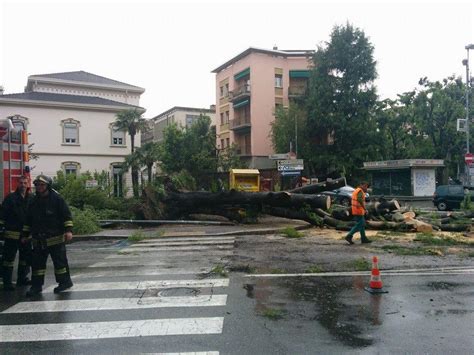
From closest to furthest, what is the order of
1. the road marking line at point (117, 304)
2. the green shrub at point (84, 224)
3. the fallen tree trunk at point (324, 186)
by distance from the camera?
1. the road marking line at point (117, 304)
2. the green shrub at point (84, 224)
3. the fallen tree trunk at point (324, 186)

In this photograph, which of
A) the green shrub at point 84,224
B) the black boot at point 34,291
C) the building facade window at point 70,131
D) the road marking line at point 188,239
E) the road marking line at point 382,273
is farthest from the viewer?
the building facade window at point 70,131

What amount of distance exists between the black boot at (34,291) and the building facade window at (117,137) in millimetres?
32039

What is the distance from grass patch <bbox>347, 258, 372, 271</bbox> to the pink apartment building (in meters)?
38.8

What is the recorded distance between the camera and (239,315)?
5.52m

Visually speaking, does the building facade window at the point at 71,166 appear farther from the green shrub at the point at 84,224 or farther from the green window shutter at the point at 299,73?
the green window shutter at the point at 299,73

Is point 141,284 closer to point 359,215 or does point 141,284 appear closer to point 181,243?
point 181,243

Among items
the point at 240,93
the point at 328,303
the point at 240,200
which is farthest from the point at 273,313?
the point at 240,93

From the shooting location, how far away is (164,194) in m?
16.4

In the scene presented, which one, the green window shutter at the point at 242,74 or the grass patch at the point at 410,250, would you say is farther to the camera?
the green window shutter at the point at 242,74

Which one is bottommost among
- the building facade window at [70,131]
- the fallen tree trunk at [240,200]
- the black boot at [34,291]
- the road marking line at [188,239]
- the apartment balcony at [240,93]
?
the road marking line at [188,239]

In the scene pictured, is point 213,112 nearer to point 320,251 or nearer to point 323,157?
point 323,157

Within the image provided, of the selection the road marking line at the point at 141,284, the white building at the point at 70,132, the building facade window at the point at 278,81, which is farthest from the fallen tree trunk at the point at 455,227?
the building facade window at the point at 278,81

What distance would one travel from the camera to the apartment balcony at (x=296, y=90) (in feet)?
160

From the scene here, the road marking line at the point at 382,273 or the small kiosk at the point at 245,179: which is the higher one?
the small kiosk at the point at 245,179
